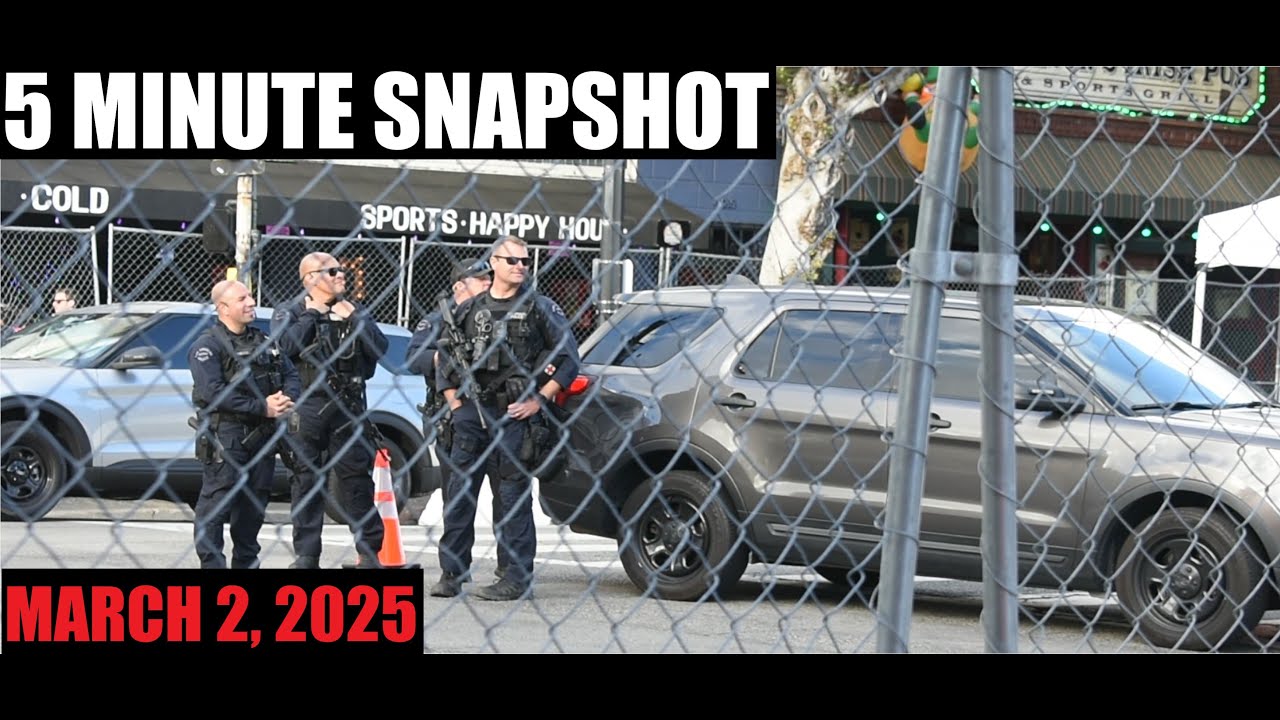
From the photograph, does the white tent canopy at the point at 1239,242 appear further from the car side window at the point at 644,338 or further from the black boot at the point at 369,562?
the black boot at the point at 369,562

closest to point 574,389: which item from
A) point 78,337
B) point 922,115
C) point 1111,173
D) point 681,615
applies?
point 922,115

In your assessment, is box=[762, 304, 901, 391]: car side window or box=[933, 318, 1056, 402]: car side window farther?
box=[933, 318, 1056, 402]: car side window

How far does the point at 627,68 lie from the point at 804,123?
346 inches

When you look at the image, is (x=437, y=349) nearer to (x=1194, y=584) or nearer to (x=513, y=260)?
(x=513, y=260)

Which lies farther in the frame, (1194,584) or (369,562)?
(1194,584)

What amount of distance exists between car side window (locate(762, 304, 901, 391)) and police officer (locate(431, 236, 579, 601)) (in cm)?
73

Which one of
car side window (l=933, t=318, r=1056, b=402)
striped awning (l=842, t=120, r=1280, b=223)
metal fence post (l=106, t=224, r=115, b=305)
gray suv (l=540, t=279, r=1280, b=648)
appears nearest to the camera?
metal fence post (l=106, t=224, r=115, b=305)

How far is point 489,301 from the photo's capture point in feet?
12.1

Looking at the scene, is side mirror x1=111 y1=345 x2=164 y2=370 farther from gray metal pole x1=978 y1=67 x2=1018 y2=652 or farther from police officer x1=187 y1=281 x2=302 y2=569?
gray metal pole x1=978 y1=67 x2=1018 y2=652

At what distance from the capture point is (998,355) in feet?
9.42

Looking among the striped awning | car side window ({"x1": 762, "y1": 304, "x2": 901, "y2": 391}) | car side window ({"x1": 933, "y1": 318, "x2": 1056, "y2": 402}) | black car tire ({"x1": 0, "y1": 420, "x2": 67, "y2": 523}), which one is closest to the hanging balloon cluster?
car side window ({"x1": 762, "y1": 304, "x2": 901, "y2": 391})

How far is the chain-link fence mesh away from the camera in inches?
109

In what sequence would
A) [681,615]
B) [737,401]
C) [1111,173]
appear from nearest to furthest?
1. [737,401]
2. [681,615]
3. [1111,173]

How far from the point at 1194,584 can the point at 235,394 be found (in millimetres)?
5011
